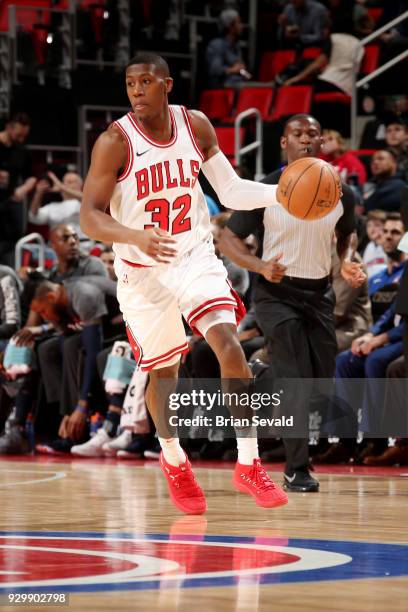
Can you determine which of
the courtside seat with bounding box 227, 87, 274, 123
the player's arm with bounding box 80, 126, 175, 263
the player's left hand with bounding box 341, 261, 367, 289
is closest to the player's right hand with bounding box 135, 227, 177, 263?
the player's arm with bounding box 80, 126, 175, 263

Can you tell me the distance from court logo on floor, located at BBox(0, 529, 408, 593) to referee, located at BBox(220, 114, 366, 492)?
209 centimetres

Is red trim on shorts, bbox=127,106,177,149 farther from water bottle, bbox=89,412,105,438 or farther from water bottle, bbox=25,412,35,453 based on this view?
water bottle, bbox=25,412,35,453

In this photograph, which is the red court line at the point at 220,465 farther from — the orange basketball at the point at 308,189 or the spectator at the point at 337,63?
the spectator at the point at 337,63

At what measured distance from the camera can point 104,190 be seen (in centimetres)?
515

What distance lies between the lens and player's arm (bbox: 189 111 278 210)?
5461 millimetres

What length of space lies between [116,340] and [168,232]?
4452 millimetres

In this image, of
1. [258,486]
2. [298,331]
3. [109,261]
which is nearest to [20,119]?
[109,261]

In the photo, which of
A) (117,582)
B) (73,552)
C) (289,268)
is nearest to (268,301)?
(289,268)

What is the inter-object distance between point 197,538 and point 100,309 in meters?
5.24

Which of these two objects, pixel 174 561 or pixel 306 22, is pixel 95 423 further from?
pixel 306 22

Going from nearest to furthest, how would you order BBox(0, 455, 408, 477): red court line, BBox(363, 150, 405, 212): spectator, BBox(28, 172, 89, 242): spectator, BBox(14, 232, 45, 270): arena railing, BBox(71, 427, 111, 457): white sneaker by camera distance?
BBox(0, 455, 408, 477): red court line < BBox(71, 427, 111, 457): white sneaker < BBox(363, 150, 405, 212): spectator < BBox(14, 232, 45, 270): arena railing < BBox(28, 172, 89, 242): spectator

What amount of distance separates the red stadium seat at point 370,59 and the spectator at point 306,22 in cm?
62

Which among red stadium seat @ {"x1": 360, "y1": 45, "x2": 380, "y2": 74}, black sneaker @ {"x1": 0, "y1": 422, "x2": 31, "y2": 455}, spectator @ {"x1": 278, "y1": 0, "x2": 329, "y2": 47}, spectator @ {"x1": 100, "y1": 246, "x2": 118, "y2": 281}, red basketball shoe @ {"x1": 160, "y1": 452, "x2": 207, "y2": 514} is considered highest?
spectator @ {"x1": 278, "y1": 0, "x2": 329, "y2": 47}

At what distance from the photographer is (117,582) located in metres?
3.16
